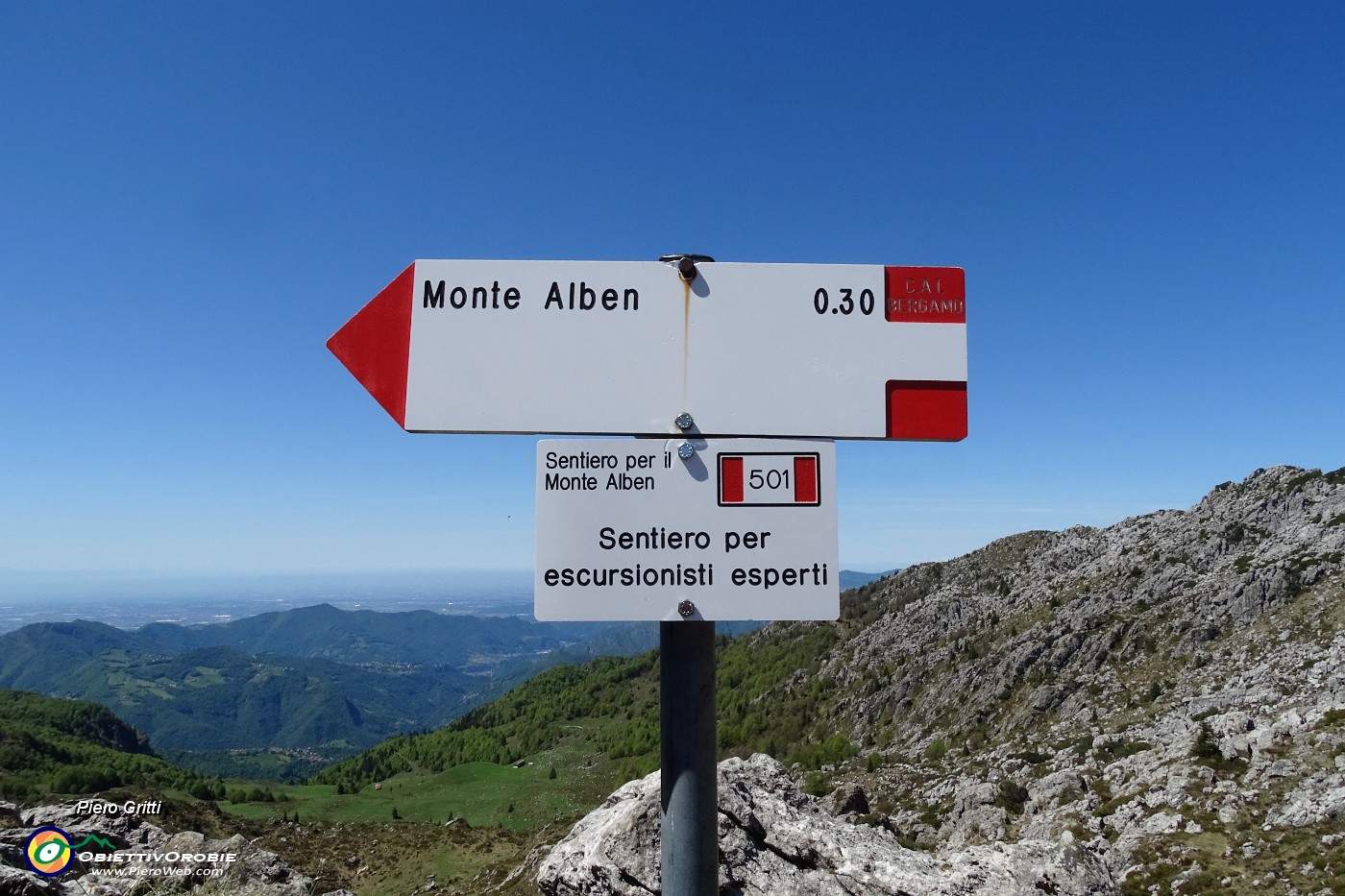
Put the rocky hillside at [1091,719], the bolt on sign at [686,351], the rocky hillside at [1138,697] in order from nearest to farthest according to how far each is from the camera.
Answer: the bolt on sign at [686,351] → the rocky hillside at [1091,719] → the rocky hillside at [1138,697]

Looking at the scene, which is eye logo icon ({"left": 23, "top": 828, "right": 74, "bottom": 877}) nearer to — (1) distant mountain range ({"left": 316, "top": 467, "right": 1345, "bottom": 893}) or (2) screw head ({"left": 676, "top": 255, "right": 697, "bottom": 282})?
(1) distant mountain range ({"left": 316, "top": 467, "right": 1345, "bottom": 893})

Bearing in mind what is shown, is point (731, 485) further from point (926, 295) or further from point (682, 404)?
point (926, 295)

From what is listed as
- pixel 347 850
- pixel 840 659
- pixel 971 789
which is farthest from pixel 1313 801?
pixel 840 659

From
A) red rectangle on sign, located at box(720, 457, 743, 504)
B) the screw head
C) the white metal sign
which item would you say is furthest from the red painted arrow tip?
red rectangle on sign, located at box(720, 457, 743, 504)

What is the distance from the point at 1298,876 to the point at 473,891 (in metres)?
16.2

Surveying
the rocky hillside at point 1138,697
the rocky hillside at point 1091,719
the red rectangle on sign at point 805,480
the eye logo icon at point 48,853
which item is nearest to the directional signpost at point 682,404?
the red rectangle on sign at point 805,480

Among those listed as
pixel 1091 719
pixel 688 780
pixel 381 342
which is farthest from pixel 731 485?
pixel 1091 719

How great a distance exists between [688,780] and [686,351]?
1599 mm

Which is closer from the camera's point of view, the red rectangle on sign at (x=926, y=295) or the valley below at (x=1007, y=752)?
the red rectangle on sign at (x=926, y=295)

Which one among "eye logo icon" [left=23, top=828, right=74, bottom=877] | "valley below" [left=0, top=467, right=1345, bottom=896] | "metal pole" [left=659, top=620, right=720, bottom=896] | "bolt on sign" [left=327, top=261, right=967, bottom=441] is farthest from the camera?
"eye logo icon" [left=23, top=828, right=74, bottom=877]

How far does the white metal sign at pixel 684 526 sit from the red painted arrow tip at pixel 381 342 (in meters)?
0.77

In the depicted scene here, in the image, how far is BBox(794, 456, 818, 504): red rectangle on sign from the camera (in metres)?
2.46

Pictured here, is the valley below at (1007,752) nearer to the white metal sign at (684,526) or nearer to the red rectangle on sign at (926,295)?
the white metal sign at (684,526)

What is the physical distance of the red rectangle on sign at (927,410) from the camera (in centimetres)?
260
